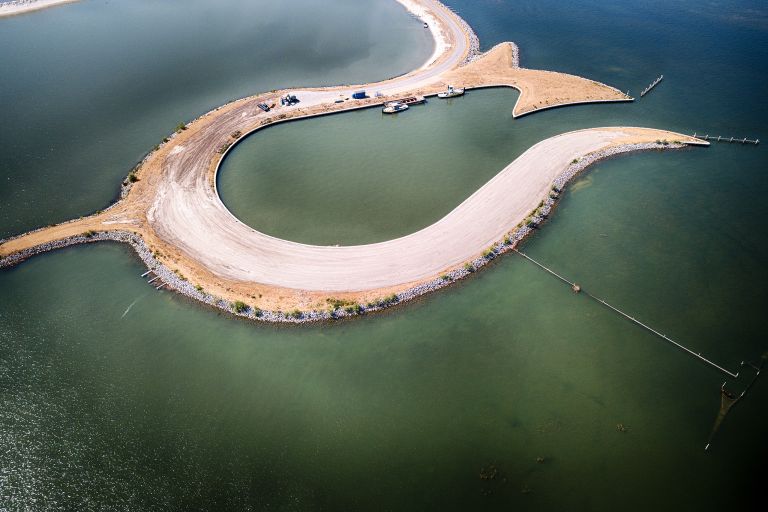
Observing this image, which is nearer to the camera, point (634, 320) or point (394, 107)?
point (634, 320)

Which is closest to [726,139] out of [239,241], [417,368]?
[417,368]

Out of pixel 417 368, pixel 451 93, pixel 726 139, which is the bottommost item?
pixel 417 368

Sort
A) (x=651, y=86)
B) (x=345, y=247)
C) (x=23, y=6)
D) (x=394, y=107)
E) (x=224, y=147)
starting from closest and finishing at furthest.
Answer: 1. (x=345, y=247)
2. (x=224, y=147)
3. (x=394, y=107)
4. (x=651, y=86)
5. (x=23, y=6)

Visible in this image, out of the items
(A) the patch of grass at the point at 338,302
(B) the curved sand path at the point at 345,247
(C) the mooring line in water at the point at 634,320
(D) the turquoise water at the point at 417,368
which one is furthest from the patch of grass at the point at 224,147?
(C) the mooring line in water at the point at 634,320

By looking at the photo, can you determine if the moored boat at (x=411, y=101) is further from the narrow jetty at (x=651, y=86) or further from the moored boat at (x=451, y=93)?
the narrow jetty at (x=651, y=86)

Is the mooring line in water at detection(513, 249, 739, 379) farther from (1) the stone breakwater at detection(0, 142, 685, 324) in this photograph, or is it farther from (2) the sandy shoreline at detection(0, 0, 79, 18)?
(2) the sandy shoreline at detection(0, 0, 79, 18)

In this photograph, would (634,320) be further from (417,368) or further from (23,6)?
(23,6)
